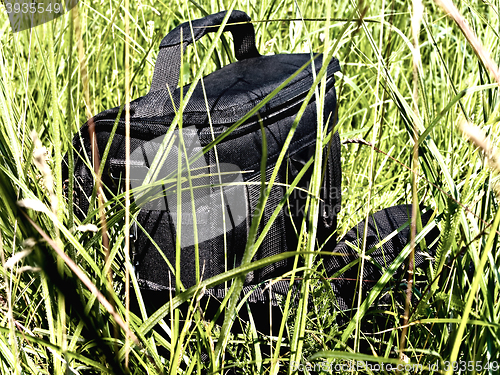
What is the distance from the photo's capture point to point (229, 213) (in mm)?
1064

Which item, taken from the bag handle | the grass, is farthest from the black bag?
the grass

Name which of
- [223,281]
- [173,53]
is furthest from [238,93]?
[223,281]

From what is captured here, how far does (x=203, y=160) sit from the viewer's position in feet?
3.24

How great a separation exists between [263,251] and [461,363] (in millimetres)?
565

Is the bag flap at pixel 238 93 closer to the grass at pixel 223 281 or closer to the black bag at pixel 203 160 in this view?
the black bag at pixel 203 160

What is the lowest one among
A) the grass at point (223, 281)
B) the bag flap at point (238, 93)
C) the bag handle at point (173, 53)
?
the grass at point (223, 281)

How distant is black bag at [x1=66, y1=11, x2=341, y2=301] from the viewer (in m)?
0.97

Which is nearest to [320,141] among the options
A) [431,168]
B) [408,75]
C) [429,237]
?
[431,168]

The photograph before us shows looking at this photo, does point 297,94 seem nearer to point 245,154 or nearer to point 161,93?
point 245,154

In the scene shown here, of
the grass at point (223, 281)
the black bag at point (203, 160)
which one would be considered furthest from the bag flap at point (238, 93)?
the grass at point (223, 281)

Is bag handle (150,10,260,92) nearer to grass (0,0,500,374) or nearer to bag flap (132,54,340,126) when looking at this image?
bag flap (132,54,340,126)

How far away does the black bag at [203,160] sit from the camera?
968 millimetres

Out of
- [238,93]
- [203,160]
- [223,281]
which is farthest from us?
[238,93]

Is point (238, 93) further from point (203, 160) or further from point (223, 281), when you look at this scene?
point (223, 281)
